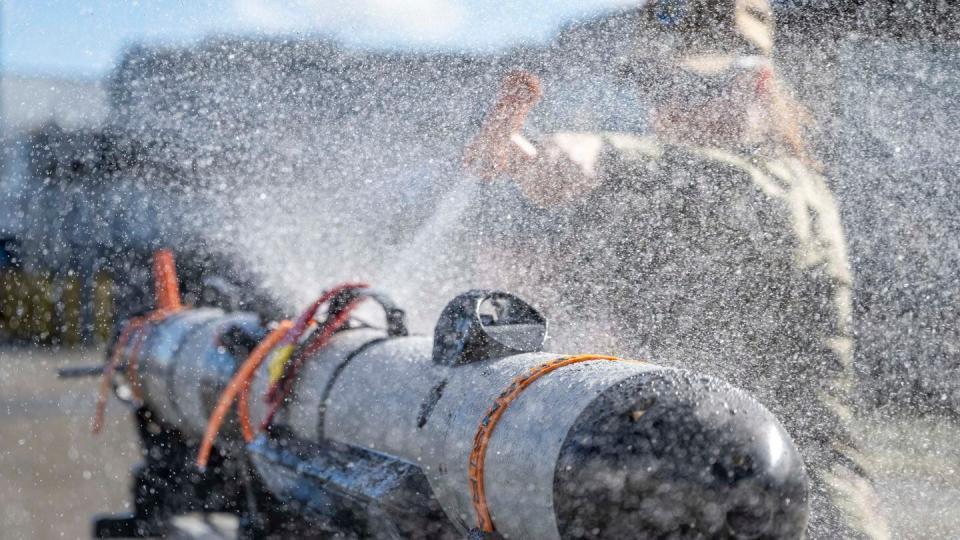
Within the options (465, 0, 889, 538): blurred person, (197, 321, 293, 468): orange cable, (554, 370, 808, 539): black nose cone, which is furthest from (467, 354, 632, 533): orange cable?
A: (465, 0, 889, 538): blurred person

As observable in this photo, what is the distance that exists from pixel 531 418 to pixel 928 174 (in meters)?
4.31

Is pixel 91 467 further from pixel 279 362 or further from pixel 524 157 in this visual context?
pixel 524 157

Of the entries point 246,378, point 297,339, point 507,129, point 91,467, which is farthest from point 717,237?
point 91,467

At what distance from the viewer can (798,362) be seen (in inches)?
113

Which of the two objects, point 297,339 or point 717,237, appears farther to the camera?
point 717,237

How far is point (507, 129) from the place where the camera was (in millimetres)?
3262

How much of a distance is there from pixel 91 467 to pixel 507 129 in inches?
115

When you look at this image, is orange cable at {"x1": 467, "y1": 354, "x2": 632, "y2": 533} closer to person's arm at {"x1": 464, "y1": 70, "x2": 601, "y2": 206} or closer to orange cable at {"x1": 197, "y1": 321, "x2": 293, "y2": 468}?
orange cable at {"x1": 197, "y1": 321, "x2": 293, "y2": 468}

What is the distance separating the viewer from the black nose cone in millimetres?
1410

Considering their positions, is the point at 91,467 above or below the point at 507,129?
below

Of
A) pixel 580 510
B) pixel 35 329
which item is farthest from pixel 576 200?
pixel 35 329

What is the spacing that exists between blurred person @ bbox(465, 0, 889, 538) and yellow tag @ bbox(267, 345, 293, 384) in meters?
1.10

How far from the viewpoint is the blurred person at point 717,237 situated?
2.64 m

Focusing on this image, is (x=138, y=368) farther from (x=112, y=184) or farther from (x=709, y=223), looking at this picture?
(x=112, y=184)
